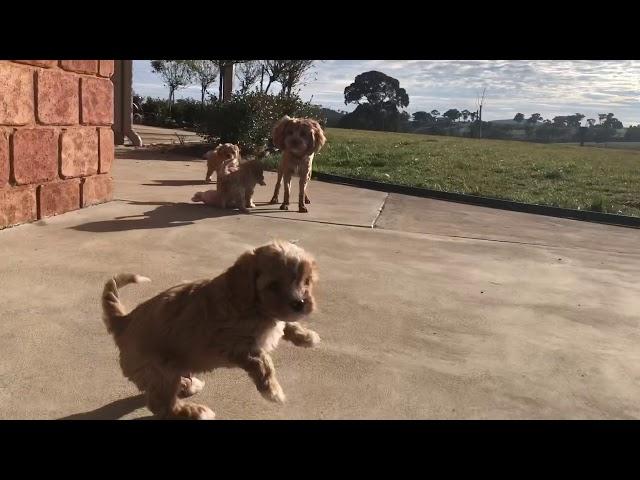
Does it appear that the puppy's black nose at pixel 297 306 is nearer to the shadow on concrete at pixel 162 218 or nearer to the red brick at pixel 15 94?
the shadow on concrete at pixel 162 218

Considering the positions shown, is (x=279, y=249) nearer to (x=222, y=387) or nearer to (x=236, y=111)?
(x=222, y=387)

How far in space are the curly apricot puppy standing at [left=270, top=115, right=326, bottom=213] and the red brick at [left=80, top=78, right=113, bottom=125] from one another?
233 centimetres

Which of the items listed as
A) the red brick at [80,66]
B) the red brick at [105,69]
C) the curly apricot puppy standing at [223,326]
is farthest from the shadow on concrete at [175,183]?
the curly apricot puppy standing at [223,326]

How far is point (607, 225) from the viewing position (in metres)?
9.17

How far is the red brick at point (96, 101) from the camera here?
257 inches

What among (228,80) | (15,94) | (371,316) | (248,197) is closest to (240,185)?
(248,197)

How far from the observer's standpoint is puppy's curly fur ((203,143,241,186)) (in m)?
7.83

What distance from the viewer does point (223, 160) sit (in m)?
9.08

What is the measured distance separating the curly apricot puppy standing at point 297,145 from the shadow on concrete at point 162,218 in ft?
3.72

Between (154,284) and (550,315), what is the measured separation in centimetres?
289

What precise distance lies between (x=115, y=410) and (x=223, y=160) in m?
6.90

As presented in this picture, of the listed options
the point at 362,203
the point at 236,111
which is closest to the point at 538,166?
the point at 236,111

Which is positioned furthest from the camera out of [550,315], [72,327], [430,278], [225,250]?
[225,250]

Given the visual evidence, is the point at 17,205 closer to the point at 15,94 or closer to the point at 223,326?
the point at 15,94
